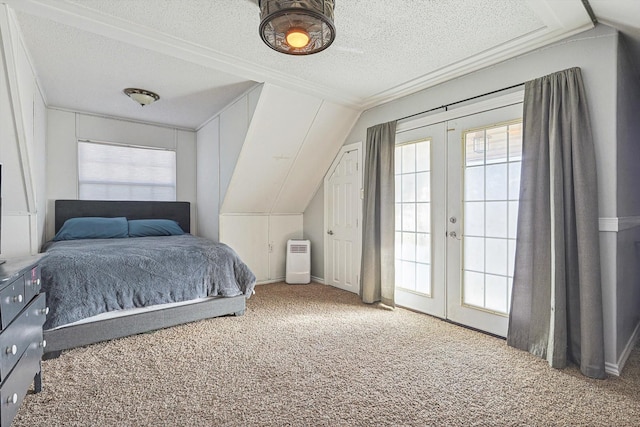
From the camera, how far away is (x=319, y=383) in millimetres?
2006

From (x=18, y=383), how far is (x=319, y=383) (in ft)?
4.96

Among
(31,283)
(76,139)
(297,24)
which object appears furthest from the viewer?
(76,139)

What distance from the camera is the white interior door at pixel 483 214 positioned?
269cm

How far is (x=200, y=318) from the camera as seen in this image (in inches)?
119

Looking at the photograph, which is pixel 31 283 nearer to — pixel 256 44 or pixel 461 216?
pixel 256 44

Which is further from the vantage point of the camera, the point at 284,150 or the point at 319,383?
the point at 284,150

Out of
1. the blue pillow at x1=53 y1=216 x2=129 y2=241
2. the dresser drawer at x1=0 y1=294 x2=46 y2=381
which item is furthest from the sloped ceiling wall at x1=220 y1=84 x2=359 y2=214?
the dresser drawer at x1=0 y1=294 x2=46 y2=381

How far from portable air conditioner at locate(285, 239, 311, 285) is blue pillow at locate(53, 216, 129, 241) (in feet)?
7.10

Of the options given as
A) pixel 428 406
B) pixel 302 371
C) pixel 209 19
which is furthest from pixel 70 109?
pixel 428 406

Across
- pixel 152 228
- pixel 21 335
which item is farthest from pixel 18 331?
pixel 152 228

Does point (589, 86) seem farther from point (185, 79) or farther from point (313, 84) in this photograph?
point (185, 79)

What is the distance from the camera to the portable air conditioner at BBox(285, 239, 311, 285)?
4680mm

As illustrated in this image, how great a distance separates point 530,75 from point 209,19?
8.05 ft

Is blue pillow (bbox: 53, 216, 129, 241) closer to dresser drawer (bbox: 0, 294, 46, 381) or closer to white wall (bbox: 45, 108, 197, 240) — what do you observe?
white wall (bbox: 45, 108, 197, 240)
